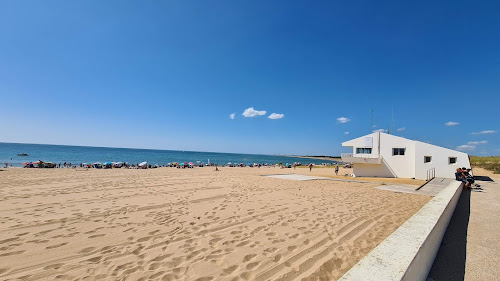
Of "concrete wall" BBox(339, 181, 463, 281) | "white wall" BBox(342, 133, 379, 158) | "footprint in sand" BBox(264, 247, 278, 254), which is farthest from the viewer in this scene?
"white wall" BBox(342, 133, 379, 158)

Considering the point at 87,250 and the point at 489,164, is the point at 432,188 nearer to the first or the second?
the point at 87,250

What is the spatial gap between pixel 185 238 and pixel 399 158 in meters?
24.8

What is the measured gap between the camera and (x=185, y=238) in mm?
4598

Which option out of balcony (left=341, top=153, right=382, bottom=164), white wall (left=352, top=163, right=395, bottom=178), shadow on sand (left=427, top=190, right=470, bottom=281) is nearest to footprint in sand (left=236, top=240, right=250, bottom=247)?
shadow on sand (left=427, top=190, right=470, bottom=281)

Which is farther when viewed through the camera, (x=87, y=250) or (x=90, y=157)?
(x=90, y=157)

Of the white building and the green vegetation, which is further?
the green vegetation

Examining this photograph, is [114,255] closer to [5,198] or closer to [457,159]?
[5,198]

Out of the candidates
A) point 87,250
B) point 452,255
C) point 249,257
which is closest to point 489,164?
point 452,255

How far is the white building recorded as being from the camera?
19.9m

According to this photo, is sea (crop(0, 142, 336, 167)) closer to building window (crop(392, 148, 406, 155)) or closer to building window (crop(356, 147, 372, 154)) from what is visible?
building window (crop(356, 147, 372, 154))

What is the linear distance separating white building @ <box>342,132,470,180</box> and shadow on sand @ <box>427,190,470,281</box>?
60.9 feet

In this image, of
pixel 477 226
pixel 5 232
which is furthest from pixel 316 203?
pixel 5 232

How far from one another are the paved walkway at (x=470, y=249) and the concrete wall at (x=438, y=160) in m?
16.8

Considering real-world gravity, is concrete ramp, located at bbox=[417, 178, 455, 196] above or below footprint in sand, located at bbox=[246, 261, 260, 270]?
above
